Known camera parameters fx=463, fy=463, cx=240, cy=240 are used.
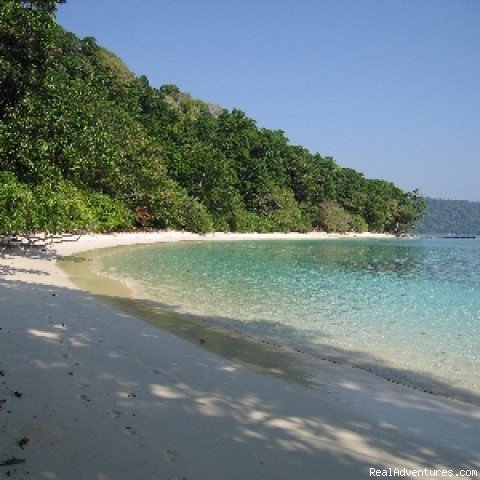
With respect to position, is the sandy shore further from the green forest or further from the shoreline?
the green forest

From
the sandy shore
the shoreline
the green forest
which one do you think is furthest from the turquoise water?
the green forest

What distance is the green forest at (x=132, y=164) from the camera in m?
18.7

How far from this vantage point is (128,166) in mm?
57312

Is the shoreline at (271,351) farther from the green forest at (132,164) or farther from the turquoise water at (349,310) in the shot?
the green forest at (132,164)

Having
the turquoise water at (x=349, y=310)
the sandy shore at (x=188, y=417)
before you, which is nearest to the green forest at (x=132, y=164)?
the turquoise water at (x=349, y=310)

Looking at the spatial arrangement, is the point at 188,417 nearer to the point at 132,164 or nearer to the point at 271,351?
the point at 271,351

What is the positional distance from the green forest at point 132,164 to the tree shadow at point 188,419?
12886 millimetres

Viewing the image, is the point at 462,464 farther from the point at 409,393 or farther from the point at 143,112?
the point at 143,112

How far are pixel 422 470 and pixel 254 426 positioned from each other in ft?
6.25

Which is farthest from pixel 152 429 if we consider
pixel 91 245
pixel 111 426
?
pixel 91 245

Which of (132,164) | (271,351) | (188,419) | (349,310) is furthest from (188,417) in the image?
(132,164)

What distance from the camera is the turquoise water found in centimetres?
1049

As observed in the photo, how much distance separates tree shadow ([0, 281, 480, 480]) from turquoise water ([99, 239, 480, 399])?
6.90 ft

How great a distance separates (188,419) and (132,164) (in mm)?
54667
